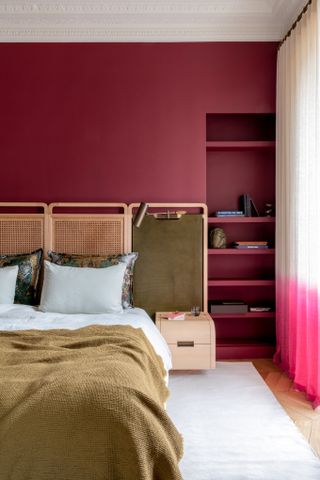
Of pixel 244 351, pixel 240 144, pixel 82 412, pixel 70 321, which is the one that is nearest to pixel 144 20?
pixel 240 144

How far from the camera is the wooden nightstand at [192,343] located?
3.31m

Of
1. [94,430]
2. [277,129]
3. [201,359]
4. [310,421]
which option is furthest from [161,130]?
[94,430]

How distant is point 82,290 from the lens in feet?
10.3

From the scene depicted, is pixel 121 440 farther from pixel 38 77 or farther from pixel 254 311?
pixel 38 77

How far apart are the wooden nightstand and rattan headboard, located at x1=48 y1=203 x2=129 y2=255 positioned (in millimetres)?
827

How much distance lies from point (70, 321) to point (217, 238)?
1.52m

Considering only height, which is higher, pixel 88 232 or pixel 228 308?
pixel 88 232

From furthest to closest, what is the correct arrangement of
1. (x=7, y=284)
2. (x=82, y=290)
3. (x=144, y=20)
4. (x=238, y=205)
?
(x=238, y=205) < (x=144, y=20) < (x=7, y=284) < (x=82, y=290)

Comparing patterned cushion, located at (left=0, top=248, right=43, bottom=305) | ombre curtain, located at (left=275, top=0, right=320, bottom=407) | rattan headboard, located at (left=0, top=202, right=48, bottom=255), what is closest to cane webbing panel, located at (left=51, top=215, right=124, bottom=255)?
rattan headboard, located at (left=0, top=202, right=48, bottom=255)

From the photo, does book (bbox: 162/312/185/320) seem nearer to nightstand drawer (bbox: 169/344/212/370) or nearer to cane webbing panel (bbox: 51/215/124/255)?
nightstand drawer (bbox: 169/344/212/370)

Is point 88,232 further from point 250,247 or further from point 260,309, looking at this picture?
point 260,309

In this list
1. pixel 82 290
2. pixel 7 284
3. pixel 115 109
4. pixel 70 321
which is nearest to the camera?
pixel 70 321

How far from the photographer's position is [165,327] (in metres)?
3.33

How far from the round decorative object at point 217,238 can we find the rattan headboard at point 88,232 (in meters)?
0.72
